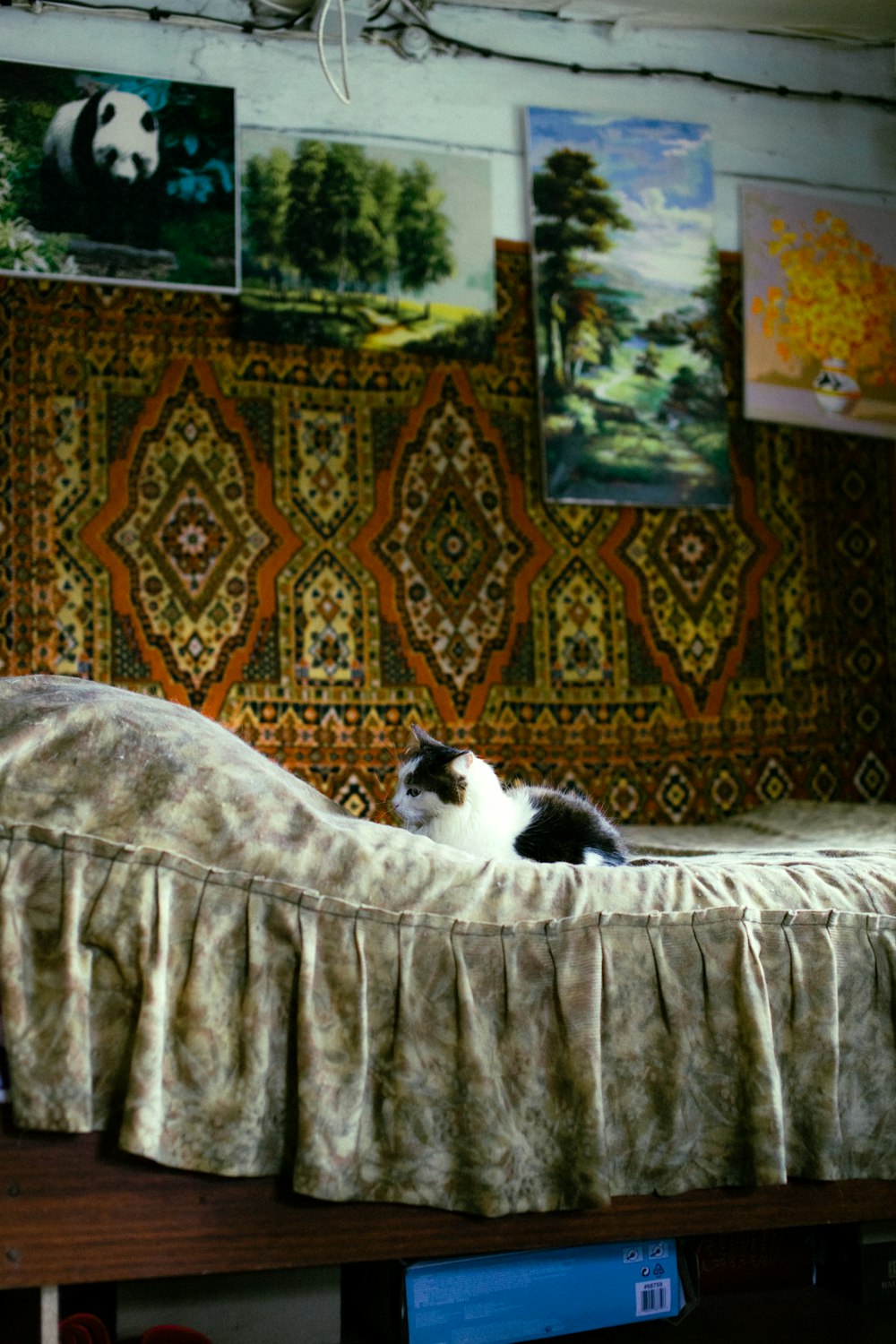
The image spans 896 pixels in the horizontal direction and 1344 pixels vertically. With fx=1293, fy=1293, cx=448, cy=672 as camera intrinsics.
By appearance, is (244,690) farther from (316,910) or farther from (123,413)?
(316,910)

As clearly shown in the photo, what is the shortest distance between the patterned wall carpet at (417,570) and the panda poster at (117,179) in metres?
0.08

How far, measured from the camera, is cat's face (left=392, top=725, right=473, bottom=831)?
2.09m

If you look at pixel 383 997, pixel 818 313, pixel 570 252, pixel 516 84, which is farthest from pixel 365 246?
pixel 383 997

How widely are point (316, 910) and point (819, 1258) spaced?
1.00 metres

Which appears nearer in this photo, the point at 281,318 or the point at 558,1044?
the point at 558,1044

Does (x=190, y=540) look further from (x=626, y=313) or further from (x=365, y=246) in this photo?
(x=626, y=313)

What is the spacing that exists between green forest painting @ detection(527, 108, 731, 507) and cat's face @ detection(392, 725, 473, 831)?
64.2 inches

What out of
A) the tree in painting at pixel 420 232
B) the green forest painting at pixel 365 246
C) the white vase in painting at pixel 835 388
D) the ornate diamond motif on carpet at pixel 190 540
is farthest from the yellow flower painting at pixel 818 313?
the ornate diamond motif on carpet at pixel 190 540

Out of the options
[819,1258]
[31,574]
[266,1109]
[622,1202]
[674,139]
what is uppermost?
[674,139]

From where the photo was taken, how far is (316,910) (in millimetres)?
1492

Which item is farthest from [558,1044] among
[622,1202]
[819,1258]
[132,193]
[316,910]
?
[132,193]

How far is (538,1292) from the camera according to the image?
1.62 meters

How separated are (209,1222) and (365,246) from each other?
2.73 meters

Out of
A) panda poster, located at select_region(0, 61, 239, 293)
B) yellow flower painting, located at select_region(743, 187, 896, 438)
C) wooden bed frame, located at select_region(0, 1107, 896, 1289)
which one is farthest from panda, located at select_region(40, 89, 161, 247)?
wooden bed frame, located at select_region(0, 1107, 896, 1289)
